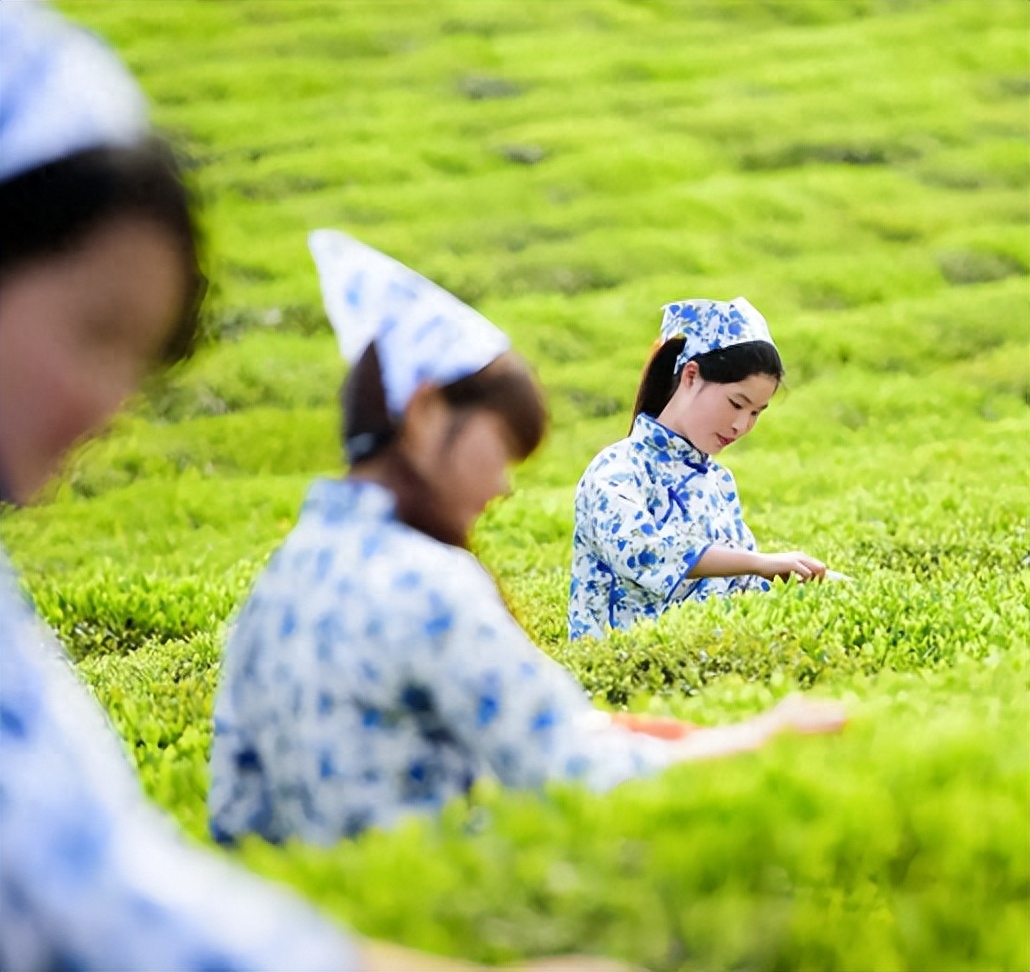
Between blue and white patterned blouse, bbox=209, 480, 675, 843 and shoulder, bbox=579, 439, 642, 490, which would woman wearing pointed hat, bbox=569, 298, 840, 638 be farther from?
blue and white patterned blouse, bbox=209, 480, 675, 843

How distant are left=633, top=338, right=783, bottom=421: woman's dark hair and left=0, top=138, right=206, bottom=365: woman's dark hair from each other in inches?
181

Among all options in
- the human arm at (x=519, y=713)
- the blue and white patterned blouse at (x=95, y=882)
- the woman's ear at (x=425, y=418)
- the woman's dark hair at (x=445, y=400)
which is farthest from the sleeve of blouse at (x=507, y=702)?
the blue and white patterned blouse at (x=95, y=882)

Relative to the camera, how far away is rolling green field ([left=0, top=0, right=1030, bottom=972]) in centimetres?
292

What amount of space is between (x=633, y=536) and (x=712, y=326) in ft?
3.38

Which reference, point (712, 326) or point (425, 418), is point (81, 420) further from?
point (712, 326)

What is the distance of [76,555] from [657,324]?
32.9 feet

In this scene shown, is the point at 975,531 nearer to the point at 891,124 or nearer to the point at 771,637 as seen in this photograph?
the point at 771,637

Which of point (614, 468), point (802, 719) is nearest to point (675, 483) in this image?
point (614, 468)

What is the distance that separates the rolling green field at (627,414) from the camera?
2.92 meters

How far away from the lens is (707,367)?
22.0ft

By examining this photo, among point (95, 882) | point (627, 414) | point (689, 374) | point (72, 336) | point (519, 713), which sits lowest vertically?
point (627, 414)

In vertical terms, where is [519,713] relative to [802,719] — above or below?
above

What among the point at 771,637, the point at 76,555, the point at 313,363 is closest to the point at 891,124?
the point at 313,363

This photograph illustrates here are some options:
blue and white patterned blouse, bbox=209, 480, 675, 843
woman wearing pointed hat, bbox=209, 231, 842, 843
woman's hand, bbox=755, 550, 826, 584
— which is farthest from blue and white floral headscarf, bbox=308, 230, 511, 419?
woman's hand, bbox=755, 550, 826, 584
